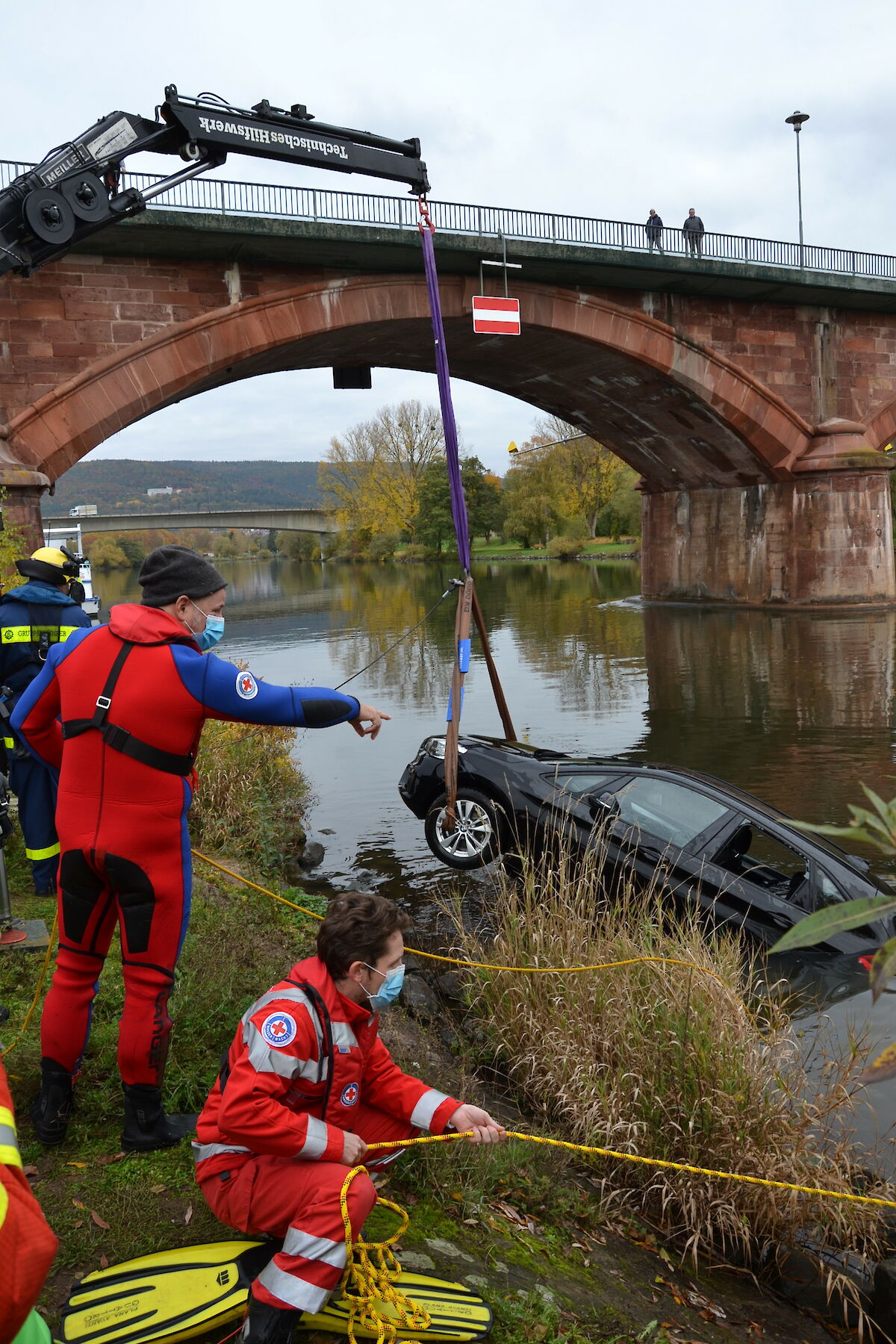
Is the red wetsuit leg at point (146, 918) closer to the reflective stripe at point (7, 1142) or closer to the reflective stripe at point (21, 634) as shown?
the reflective stripe at point (7, 1142)

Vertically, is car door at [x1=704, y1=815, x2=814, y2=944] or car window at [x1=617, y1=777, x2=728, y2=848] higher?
car window at [x1=617, y1=777, x2=728, y2=848]

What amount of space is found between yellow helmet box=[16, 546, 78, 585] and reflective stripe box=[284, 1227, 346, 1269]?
4.30 meters

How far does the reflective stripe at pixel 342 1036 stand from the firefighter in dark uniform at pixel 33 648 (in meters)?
3.48

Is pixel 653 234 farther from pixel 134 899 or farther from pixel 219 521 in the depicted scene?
pixel 219 521

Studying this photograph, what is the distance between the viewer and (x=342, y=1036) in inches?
108

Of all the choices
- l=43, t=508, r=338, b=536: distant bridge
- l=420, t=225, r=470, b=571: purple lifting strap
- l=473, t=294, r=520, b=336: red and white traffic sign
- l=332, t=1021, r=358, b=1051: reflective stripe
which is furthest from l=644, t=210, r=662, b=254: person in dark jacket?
l=43, t=508, r=338, b=536: distant bridge

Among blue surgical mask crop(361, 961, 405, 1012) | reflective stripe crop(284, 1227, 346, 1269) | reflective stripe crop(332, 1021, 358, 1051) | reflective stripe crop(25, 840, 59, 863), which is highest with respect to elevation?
blue surgical mask crop(361, 961, 405, 1012)

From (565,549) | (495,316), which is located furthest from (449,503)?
(495,316)

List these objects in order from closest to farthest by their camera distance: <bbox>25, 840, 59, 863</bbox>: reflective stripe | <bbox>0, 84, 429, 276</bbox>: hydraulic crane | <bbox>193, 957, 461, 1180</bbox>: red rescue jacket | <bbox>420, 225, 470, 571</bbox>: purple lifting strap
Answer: <bbox>193, 957, 461, 1180</bbox>: red rescue jacket < <bbox>25, 840, 59, 863</bbox>: reflective stripe < <bbox>420, 225, 470, 571</bbox>: purple lifting strap < <bbox>0, 84, 429, 276</bbox>: hydraulic crane

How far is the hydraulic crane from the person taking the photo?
1253 cm

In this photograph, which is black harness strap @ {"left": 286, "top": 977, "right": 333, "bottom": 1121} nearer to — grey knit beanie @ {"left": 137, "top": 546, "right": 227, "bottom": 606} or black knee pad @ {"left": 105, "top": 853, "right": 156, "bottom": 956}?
black knee pad @ {"left": 105, "top": 853, "right": 156, "bottom": 956}

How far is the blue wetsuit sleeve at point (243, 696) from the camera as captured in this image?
3.22 metres

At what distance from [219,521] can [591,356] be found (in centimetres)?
6013

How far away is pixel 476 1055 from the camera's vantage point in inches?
194
